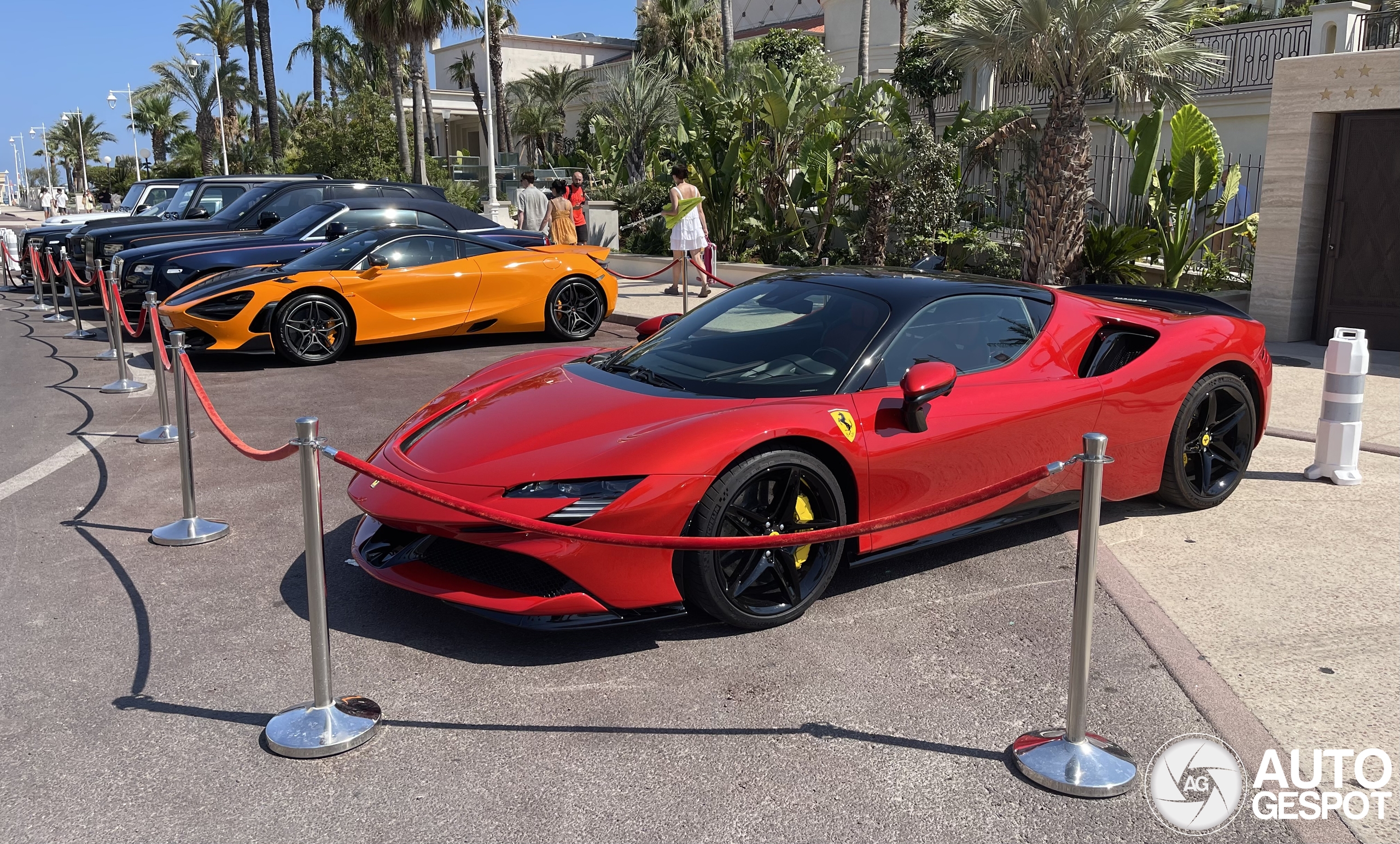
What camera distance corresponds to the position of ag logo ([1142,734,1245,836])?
3.08 metres

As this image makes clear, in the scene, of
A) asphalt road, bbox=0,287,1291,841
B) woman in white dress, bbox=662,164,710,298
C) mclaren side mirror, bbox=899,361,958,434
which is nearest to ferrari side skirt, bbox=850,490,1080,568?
asphalt road, bbox=0,287,1291,841

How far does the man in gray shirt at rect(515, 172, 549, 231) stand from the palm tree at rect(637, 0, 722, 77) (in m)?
28.1

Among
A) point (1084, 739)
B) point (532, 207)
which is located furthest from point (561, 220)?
point (1084, 739)

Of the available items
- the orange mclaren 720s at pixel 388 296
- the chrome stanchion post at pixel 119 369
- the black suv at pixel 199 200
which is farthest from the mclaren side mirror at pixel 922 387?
the black suv at pixel 199 200

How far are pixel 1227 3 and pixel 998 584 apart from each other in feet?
A: 108

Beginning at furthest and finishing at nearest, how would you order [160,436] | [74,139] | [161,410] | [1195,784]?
[74,139] < [160,436] < [161,410] < [1195,784]

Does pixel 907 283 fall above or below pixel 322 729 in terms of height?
above

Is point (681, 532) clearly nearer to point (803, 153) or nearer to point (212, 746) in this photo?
point (212, 746)

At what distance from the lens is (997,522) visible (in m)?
4.91

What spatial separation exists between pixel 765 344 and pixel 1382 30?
21.2 meters

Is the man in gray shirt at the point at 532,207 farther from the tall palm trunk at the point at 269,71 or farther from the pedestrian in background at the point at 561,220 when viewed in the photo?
the tall palm trunk at the point at 269,71

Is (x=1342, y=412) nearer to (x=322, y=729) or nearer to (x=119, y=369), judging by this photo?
(x=322, y=729)

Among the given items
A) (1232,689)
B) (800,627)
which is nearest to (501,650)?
(800,627)

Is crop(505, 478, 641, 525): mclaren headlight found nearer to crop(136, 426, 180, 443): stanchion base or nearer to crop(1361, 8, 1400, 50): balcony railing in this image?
crop(136, 426, 180, 443): stanchion base
